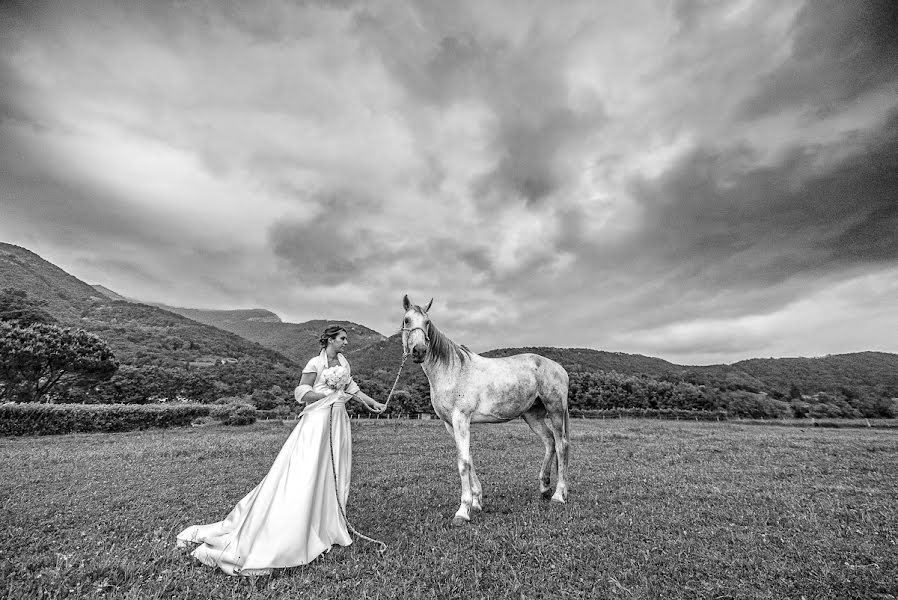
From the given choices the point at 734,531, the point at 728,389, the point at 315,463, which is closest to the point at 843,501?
the point at 734,531

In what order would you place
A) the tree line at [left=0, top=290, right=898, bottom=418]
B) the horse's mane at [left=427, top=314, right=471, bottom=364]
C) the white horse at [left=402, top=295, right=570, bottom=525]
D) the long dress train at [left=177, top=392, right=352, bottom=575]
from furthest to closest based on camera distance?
the tree line at [left=0, top=290, right=898, bottom=418] → the horse's mane at [left=427, top=314, right=471, bottom=364] → the white horse at [left=402, top=295, right=570, bottom=525] → the long dress train at [left=177, top=392, right=352, bottom=575]

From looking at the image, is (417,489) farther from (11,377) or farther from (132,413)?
(11,377)

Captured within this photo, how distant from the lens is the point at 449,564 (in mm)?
4566

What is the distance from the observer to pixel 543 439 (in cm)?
826

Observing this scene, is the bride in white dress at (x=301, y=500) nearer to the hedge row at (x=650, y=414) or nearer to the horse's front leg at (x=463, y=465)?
the horse's front leg at (x=463, y=465)

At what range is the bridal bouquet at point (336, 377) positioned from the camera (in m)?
5.54

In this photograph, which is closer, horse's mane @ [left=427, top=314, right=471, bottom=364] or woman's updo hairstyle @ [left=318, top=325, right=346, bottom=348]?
woman's updo hairstyle @ [left=318, top=325, right=346, bottom=348]

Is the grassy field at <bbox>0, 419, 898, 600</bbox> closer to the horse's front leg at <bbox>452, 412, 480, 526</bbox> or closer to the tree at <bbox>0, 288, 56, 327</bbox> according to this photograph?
the horse's front leg at <bbox>452, 412, 480, 526</bbox>

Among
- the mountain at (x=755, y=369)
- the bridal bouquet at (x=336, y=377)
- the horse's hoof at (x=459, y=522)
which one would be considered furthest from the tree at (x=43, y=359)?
the horse's hoof at (x=459, y=522)

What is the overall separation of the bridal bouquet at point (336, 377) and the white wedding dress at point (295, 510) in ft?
0.29

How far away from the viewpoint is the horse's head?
648cm

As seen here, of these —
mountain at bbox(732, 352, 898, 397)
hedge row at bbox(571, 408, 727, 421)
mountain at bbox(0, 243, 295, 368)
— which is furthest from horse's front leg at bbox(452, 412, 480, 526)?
mountain at bbox(732, 352, 898, 397)

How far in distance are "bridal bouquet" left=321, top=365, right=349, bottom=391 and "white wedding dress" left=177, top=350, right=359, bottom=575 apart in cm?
9

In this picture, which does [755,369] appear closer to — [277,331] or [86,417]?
[86,417]
